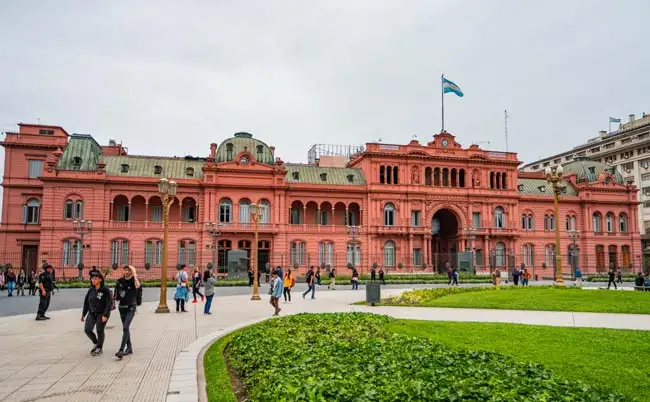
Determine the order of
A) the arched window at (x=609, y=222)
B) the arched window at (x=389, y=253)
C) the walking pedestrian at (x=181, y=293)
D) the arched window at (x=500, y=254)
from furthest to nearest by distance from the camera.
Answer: the arched window at (x=609, y=222) < the arched window at (x=500, y=254) < the arched window at (x=389, y=253) < the walking pedestrian at (x=181, y=293)

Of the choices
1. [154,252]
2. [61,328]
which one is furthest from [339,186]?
[61,328]

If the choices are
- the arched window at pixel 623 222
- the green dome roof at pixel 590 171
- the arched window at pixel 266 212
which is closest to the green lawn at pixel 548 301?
the arched window at pixel 266 212

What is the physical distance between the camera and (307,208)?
2334 inches

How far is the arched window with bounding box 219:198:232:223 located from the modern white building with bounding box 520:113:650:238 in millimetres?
57662

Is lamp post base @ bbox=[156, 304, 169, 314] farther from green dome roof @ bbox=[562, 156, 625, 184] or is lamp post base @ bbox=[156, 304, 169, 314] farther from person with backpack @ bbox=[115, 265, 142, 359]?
green dome roof @ bbox=[562, 156, 625, 184]

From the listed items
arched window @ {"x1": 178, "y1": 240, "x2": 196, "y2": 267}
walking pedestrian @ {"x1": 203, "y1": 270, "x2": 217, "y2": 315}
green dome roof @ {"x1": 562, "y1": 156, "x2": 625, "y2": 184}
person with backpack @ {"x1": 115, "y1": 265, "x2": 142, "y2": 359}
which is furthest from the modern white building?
person with backpack @ {"x1": 115, "y1": 265, "x2": 142, "y2": 359}

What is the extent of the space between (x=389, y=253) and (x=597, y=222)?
30266 millimetres

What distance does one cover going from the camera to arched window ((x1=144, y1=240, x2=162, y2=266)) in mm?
51031

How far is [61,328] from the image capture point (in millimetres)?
16984

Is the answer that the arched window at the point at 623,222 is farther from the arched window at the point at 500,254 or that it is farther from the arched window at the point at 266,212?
the arched window at the point at 266,212

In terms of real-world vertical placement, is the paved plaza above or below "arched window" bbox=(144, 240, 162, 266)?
below

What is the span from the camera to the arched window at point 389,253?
189ft

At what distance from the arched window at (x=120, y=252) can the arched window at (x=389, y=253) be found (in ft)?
92.2

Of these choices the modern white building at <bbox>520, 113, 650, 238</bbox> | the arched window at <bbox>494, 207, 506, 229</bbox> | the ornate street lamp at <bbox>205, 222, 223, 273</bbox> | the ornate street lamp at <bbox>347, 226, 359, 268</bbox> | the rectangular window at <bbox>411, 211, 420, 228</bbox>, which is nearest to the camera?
the ornate street lamp at <bbox>205, 222, 223, 273</bbox>
